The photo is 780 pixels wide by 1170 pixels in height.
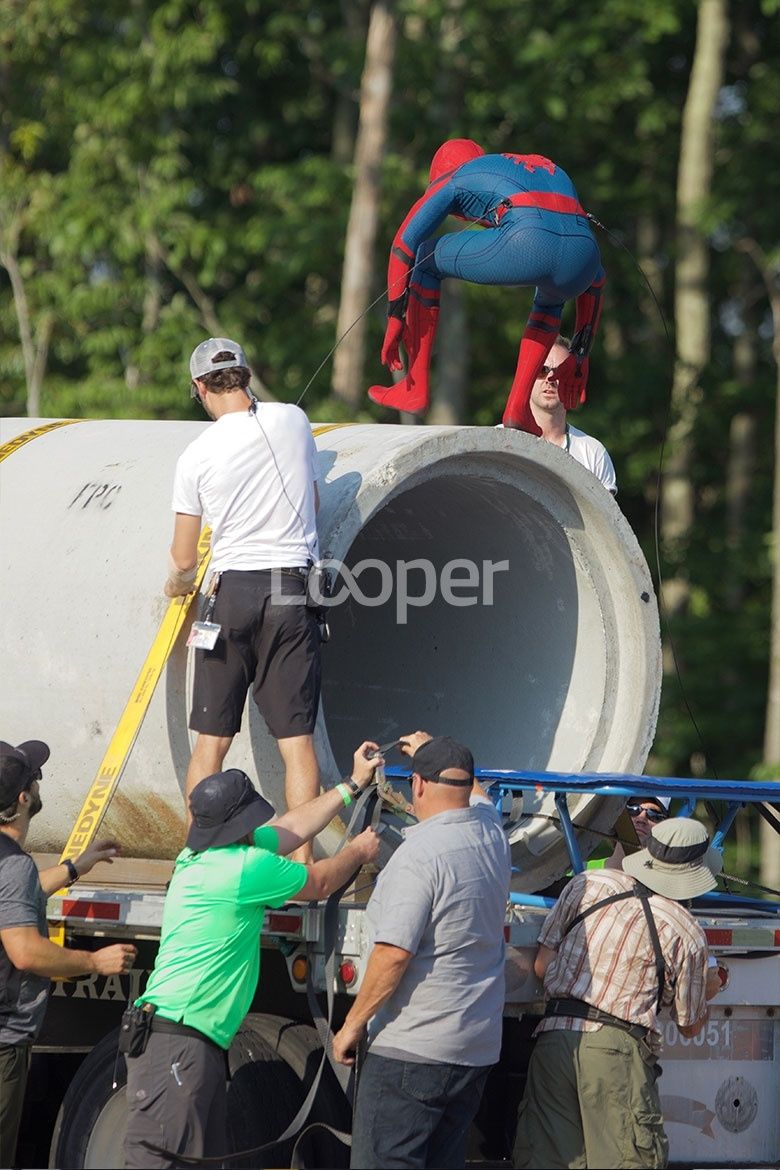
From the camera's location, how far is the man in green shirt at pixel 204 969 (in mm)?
5898

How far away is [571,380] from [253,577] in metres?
2.52

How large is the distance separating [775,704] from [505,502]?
1077 cm

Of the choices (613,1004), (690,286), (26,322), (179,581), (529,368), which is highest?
(690,286)

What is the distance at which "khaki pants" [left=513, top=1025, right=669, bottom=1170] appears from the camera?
619 cm

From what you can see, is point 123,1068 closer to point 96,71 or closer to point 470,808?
point 470,808

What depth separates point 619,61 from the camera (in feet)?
73.2

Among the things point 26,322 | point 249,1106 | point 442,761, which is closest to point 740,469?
point 26,322

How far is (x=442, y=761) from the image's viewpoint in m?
6.07

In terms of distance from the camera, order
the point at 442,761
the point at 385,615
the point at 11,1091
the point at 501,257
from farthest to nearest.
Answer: the point at 385,615, the point at 501,257, the point at 11,1091, the point at 442,761

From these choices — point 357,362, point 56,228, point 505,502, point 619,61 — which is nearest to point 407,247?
point 505,502

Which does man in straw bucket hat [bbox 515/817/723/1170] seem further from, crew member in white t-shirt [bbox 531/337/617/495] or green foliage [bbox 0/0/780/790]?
green foliage [bbox 0/0/780/790]

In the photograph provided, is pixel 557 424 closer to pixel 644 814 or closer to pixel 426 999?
pixel 644 814

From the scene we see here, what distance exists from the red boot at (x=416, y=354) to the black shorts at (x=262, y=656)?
5.64ft

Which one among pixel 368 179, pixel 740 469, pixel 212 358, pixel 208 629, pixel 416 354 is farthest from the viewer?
pixel 740 469
